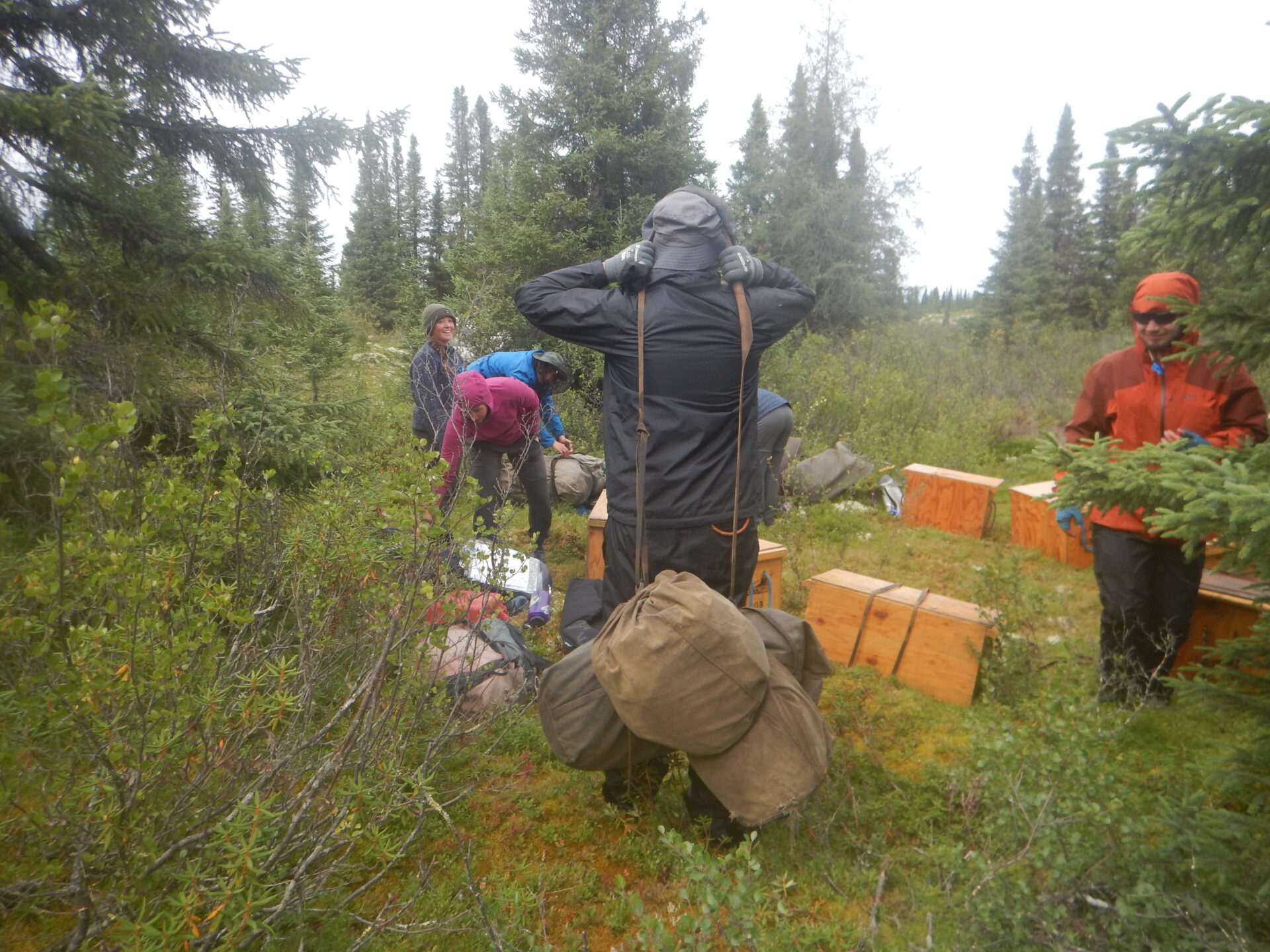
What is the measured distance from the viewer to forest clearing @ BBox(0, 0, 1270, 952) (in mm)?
1842

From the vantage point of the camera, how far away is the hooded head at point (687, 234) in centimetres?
280

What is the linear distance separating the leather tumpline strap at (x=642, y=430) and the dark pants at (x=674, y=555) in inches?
1.5

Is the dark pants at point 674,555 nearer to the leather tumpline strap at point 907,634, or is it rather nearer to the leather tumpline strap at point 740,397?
the leather tumpline strap at point 740,397

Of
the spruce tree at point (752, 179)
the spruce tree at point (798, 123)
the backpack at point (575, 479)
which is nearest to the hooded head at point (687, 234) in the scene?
the backpack at point (575, 479)

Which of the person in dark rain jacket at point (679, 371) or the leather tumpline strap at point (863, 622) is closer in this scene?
the person in dark rain jacket at point (679, 371)

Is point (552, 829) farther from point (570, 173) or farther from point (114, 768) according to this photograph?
point (570, 173)

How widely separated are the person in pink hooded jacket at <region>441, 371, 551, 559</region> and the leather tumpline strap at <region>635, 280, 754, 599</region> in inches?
81.1

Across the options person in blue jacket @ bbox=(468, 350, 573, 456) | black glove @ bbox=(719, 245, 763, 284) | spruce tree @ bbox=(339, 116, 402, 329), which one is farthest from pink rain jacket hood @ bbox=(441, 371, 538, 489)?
spruce tree @ bbox=(339, 116, 402, 329)

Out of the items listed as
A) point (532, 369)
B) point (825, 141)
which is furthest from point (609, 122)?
point (825, 141)

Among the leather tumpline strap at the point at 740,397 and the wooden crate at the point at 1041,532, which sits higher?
the leather tumpline strap at the point at 740,397

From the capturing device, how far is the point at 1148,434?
366 cm

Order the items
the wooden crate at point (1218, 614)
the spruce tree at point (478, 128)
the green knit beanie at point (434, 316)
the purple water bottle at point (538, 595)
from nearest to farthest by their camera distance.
Result: the wooden crate at point (1218, 614), the purple water bottle at point (538, 595), the green knit beanie at point (434, 316), the spruce tree at point (478, 128)

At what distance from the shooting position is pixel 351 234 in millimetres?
27406

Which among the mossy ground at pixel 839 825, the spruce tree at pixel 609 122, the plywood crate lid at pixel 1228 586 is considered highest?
the spruce tree at pixel 609 122
